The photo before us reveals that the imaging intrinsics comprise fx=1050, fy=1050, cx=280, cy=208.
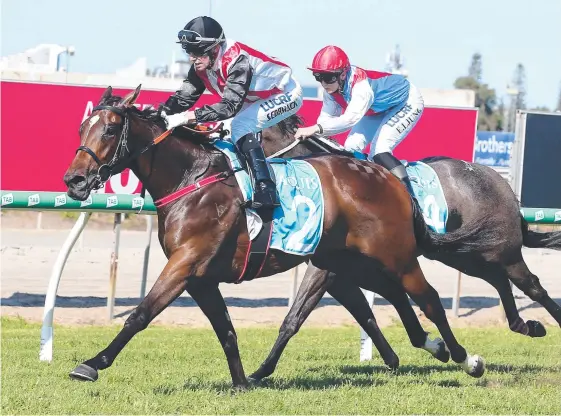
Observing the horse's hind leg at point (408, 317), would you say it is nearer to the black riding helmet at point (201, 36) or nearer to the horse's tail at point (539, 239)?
the horse's tail at point (539, 239)

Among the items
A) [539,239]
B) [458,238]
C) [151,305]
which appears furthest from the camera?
[539,239]

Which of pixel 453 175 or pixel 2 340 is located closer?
pixel 453 175

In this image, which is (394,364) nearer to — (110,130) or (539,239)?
(539,239)

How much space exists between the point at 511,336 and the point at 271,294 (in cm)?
334

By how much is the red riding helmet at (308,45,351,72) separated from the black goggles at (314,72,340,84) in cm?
4

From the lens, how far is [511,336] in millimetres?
9562

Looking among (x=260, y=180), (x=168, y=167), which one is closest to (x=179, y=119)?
(x=168, y=167)

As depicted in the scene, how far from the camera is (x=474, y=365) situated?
6723 millimetres

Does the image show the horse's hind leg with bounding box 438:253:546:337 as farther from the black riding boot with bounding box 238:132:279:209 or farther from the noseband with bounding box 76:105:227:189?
the noseband with bounding box 76:105:227:189

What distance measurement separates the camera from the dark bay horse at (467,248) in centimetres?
700

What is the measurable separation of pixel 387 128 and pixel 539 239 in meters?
1.49

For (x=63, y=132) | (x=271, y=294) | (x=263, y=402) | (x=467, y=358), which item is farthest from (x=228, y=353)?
(x=271, y=294)

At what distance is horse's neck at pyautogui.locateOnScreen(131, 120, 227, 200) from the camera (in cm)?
600

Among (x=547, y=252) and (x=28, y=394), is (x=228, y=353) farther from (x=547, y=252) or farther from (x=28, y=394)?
(x=547, y=252)
